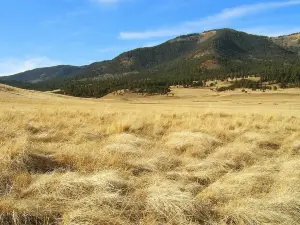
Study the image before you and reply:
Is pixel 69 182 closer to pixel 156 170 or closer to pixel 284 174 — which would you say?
pixel 156 170

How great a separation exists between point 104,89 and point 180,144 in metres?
128

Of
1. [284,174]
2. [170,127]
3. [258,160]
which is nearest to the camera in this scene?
[284,174]

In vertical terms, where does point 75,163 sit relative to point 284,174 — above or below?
above

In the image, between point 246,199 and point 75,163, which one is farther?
→ point 75,163

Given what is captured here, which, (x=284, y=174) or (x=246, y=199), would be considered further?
(x=284, y=174)

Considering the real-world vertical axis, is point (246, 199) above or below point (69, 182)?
below

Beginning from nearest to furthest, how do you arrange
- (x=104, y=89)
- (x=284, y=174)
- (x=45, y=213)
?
(x=45, y=213)
(x=284, y=174)
(x=104, y=89)

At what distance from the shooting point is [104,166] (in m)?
6.87

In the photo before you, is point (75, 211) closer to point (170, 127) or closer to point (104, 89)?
point (170, 127)

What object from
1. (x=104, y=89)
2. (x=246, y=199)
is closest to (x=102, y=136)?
(x=246, y=199)

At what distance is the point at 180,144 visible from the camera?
375 inches

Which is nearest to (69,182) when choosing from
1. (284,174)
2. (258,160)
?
(284,174)

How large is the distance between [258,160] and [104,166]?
3.94 meters

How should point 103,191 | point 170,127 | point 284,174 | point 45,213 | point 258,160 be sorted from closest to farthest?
point 45,213 → point 103,191 → point 284,174 → point 258,160 → point 170,127
